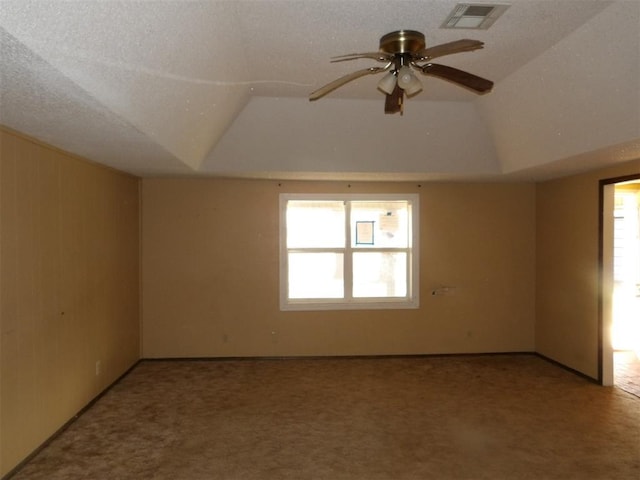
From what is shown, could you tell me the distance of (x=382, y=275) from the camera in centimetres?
561

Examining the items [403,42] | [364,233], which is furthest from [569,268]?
[403,42]

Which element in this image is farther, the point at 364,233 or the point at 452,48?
the point at 364,233

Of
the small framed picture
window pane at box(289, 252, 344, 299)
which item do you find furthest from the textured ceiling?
window pane at box(289, 252, 344, 299)

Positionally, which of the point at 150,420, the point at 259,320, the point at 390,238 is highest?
the point at 390,238

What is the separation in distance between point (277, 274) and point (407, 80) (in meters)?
3.47

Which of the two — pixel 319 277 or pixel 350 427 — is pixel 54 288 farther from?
pixel 319 277

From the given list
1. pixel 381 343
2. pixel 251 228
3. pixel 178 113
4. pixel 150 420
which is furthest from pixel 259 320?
pixel 178 113

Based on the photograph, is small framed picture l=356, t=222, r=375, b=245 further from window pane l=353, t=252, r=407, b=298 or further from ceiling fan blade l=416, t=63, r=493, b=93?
ceiling fan blade l=416, t=63, r=493, b=93

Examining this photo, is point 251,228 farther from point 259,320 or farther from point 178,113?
point 178,113

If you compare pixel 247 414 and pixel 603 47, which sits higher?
pixel 603 47

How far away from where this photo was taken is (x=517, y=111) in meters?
3.75

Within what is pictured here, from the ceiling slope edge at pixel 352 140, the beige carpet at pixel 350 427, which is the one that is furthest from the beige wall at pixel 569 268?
the ceiling slope edge at pixel 352 140

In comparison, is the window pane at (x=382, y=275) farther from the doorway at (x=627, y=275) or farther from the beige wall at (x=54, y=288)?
the beige wall at (x=54, y=288)

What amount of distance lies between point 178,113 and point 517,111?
2776 millimetres
